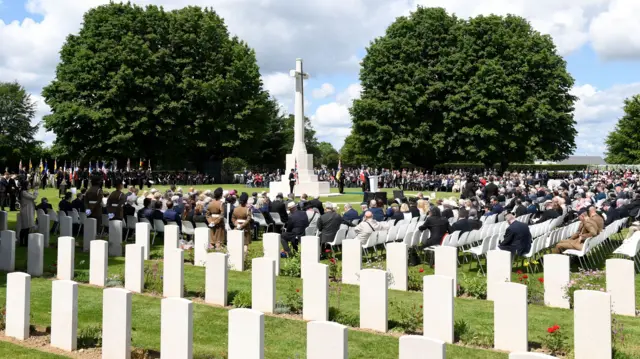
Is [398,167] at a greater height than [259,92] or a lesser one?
lesser

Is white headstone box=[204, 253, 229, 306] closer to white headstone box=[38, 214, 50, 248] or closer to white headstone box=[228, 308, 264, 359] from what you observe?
white headstone box=[228, 308, 264, 359]

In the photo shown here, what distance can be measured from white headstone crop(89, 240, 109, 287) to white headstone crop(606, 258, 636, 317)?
7926 mm

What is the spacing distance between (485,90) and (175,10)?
82.0ft

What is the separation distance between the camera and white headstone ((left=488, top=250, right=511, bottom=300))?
9.39 m

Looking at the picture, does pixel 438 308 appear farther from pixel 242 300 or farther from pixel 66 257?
pixel 66 257

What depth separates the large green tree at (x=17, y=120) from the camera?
Answer: 63.2 metres

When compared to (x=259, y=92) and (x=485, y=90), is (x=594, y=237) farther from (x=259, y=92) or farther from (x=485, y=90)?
(x=259, y=92)

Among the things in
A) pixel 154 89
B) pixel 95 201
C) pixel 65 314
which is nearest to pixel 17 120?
pixel 154 89

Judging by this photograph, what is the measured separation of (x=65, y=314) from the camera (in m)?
6.70

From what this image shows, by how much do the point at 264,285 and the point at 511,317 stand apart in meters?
3.35

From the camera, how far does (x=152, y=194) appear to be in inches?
716

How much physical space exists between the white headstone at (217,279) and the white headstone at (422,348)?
470cm

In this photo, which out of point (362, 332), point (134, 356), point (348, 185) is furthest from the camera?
point (348, 185)

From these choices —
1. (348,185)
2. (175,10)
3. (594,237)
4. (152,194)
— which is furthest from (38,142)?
(594,237)
